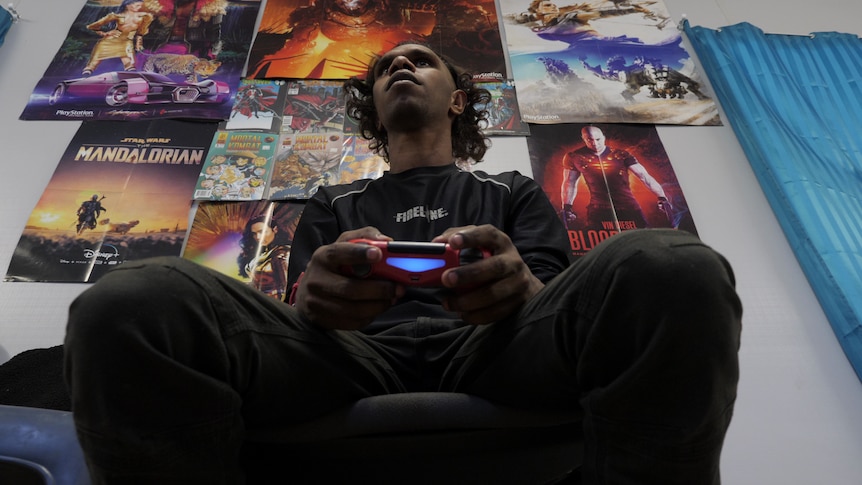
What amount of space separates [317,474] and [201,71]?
1.51 metres

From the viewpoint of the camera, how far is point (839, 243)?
133 cm

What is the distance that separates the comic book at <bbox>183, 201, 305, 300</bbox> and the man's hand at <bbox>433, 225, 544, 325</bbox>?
85 cm

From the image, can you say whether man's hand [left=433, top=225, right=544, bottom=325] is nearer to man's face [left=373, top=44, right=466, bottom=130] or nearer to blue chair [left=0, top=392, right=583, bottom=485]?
blue chair [left=0, top=392, right=583, bottom=485]

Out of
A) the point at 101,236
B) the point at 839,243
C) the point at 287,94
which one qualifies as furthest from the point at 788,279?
the point at 101,236

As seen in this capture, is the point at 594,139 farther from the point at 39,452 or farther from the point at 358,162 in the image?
the point at 39,452

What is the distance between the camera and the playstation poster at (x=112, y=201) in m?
1.33

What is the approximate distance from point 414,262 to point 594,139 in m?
1.22

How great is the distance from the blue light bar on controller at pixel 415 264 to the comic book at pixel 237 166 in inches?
40.8

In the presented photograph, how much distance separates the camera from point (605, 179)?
1.48m

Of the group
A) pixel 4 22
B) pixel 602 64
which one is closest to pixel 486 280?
pixel 602 64

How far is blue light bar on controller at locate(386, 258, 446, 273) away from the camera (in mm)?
480

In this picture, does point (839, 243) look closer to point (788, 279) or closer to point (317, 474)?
point (788, 279)

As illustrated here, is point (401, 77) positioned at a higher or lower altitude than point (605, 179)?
higher

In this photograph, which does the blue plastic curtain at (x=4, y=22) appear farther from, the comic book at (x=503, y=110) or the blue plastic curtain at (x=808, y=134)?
the blue plastic curtain at (x=808, y=134)
